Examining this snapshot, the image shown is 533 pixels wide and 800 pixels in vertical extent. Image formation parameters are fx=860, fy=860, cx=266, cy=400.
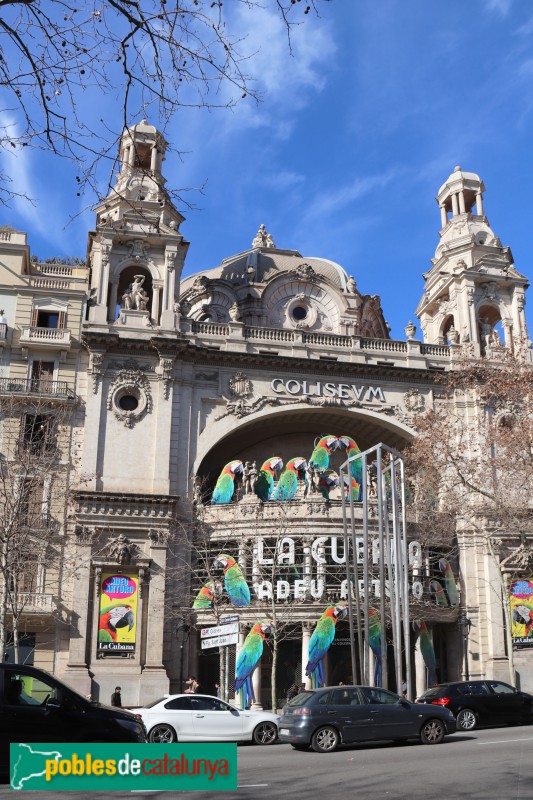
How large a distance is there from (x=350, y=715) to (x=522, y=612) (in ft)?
78.6

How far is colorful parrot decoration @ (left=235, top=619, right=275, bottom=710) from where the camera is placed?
3500 centimetres

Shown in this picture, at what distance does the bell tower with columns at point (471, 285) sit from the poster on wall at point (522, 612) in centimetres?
1198

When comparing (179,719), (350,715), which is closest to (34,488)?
(179,719)

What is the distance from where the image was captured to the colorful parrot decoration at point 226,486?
39438 mm

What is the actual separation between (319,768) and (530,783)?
398 cm

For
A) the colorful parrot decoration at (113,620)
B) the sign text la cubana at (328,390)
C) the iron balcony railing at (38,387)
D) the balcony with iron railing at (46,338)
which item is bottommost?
the colorful parrot decoration at (113,620)

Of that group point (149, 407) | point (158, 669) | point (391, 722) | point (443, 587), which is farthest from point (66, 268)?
point (391, 722)

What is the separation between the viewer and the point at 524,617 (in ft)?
132

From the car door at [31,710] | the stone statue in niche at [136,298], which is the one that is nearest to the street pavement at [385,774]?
the car door at [31,710]

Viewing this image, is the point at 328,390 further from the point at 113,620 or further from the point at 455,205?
the point at 455,205

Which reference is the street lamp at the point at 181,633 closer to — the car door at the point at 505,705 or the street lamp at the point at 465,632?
the street lamp at the point at 465,632

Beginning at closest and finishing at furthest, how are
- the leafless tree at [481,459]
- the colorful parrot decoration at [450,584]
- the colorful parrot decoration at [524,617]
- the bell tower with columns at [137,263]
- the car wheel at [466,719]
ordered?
the car wheel at [466,719] → the leafless tree at [481,459] → the colorful parrot decoration at [450,584] → the colorful parrot decoration at [524,617] → the bell tower with columns at [137,263]

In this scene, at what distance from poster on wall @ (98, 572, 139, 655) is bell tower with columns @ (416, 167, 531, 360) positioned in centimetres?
2134

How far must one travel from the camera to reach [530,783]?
12359mm
